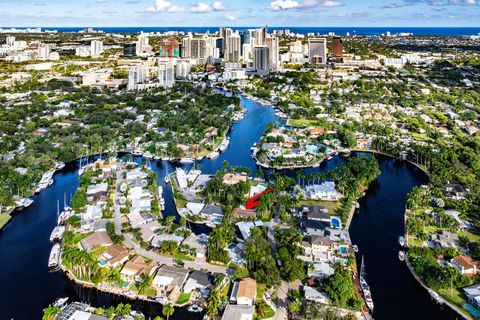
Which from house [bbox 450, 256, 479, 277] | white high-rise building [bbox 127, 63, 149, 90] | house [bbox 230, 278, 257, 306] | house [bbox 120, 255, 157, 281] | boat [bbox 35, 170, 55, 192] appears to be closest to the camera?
house [bbox 230, 278, 257, 306]

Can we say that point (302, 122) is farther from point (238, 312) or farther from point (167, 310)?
point (167, 310)

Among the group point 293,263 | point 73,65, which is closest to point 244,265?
point 293,263

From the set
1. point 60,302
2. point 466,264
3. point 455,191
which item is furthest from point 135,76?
point 466,264

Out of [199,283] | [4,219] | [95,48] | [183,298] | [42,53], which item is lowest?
[183,298]

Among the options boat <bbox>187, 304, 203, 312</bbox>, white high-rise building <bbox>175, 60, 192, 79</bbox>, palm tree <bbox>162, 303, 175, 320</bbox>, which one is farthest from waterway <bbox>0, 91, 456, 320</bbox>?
white high-rise building <bbox>175, 60, 192, 79</bbox>

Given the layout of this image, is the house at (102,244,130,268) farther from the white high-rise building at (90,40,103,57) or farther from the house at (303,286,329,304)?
the white high-rise building at (90,40,103,57)

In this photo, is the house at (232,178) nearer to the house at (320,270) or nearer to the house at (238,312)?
the house at (320,270)
